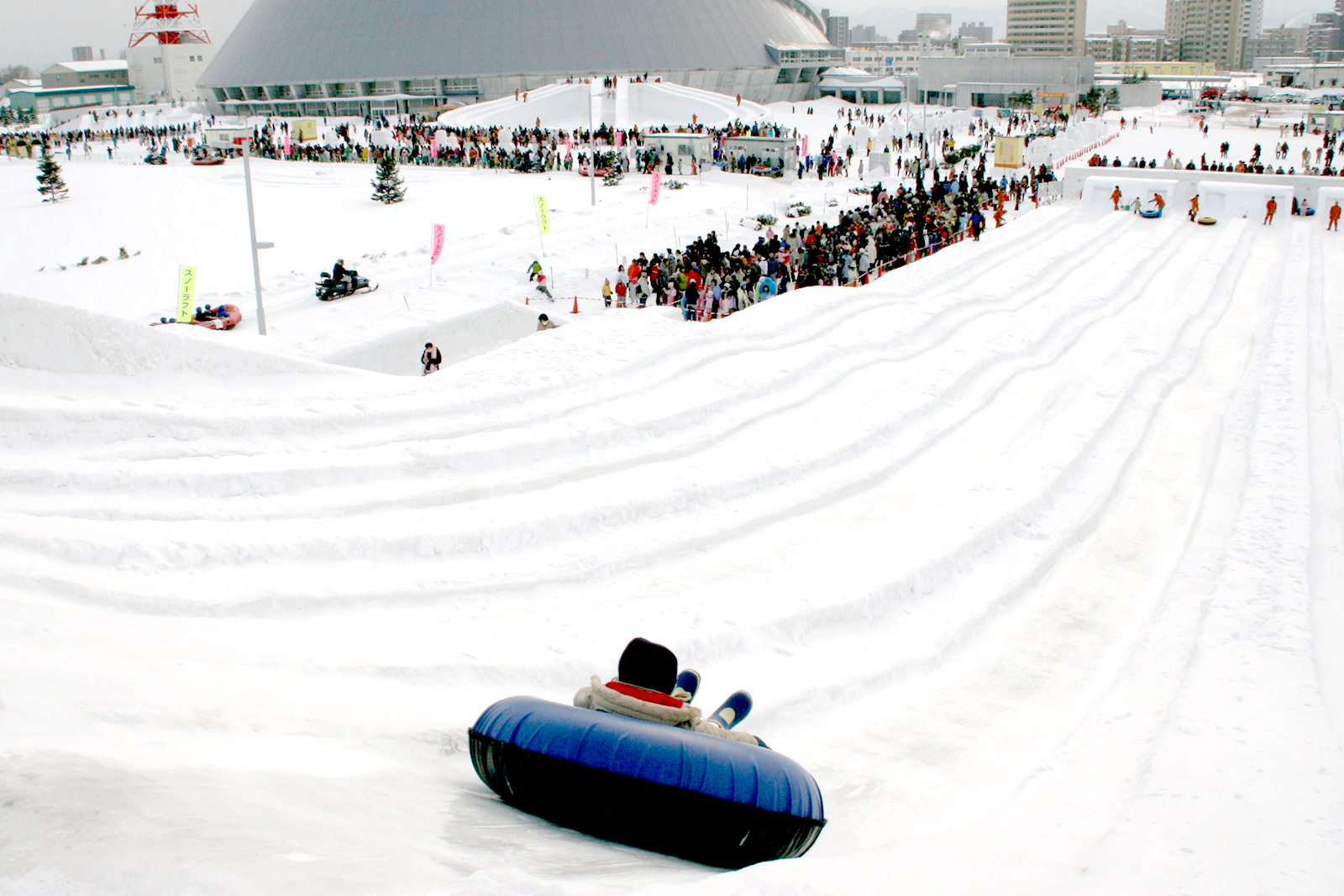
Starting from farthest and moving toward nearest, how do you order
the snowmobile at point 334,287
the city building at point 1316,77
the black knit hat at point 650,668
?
the city building at point 1316,77
the snowmobile at point 334,287
the black knit hat at point 650,668

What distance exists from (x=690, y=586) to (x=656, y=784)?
3.76 m

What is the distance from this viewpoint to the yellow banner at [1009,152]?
106ft

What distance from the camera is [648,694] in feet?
12.6

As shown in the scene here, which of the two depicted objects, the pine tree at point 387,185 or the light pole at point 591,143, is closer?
the pine tree at point 387,185

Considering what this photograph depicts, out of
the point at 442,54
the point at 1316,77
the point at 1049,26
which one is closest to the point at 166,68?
the point at 442,54

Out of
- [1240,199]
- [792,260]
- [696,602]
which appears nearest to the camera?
[696,602]

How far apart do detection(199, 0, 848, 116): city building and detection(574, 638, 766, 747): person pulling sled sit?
202ft

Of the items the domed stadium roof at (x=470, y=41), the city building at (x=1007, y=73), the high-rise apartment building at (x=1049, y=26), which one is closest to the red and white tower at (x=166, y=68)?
the domed stadium roof at (x=470, y=41)

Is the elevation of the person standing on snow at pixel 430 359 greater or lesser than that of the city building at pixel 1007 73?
lesser

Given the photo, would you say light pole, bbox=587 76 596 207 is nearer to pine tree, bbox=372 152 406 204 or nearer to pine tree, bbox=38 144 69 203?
pine tree, bbox=372 152 406 204

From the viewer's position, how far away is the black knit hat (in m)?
3.85

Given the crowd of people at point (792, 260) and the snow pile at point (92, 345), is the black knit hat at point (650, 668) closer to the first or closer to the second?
the snow pile at point (92, 345)

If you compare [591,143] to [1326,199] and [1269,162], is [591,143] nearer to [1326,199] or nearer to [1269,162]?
[1269,162]

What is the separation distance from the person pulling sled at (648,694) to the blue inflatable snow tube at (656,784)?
9 centimetres
